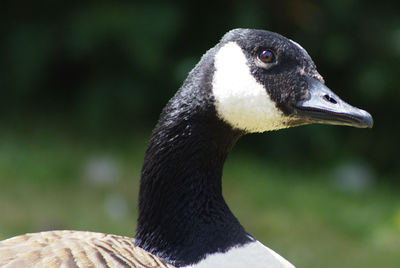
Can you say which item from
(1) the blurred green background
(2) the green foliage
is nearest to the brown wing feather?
(2) the green foliage

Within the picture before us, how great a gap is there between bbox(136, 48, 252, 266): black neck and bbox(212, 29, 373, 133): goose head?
0.21 feet

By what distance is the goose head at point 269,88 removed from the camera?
158cm

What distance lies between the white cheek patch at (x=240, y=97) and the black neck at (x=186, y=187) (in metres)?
0.05

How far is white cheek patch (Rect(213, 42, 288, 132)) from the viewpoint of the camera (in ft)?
5.18

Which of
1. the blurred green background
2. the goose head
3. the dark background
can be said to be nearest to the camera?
the goose head

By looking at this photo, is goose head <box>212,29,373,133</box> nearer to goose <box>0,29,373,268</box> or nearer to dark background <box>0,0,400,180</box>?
goose <box>0,29,373,268</box>

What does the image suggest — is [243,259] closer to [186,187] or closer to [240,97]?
[186,187]

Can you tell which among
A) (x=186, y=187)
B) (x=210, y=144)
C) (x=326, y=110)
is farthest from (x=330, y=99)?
(x=186, y=187)

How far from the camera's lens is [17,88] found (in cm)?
400

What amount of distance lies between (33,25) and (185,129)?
8.17 ft

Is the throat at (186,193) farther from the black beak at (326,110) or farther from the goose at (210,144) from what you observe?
the black beak at (326,110)

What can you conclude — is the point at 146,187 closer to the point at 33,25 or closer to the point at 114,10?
the point at 114,10

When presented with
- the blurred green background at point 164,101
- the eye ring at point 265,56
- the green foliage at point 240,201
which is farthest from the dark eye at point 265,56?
the blurred green background at point 164,101

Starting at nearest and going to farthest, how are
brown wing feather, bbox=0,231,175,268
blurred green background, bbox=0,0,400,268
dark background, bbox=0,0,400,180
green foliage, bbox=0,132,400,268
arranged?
1. brown wing feather, bbox=0,231,175,268
2. green foliage, bbox=0,132,400,268
3. blurred green background, bbox=0,0,400,268
4. dark background, bbox=0,0,400,180
